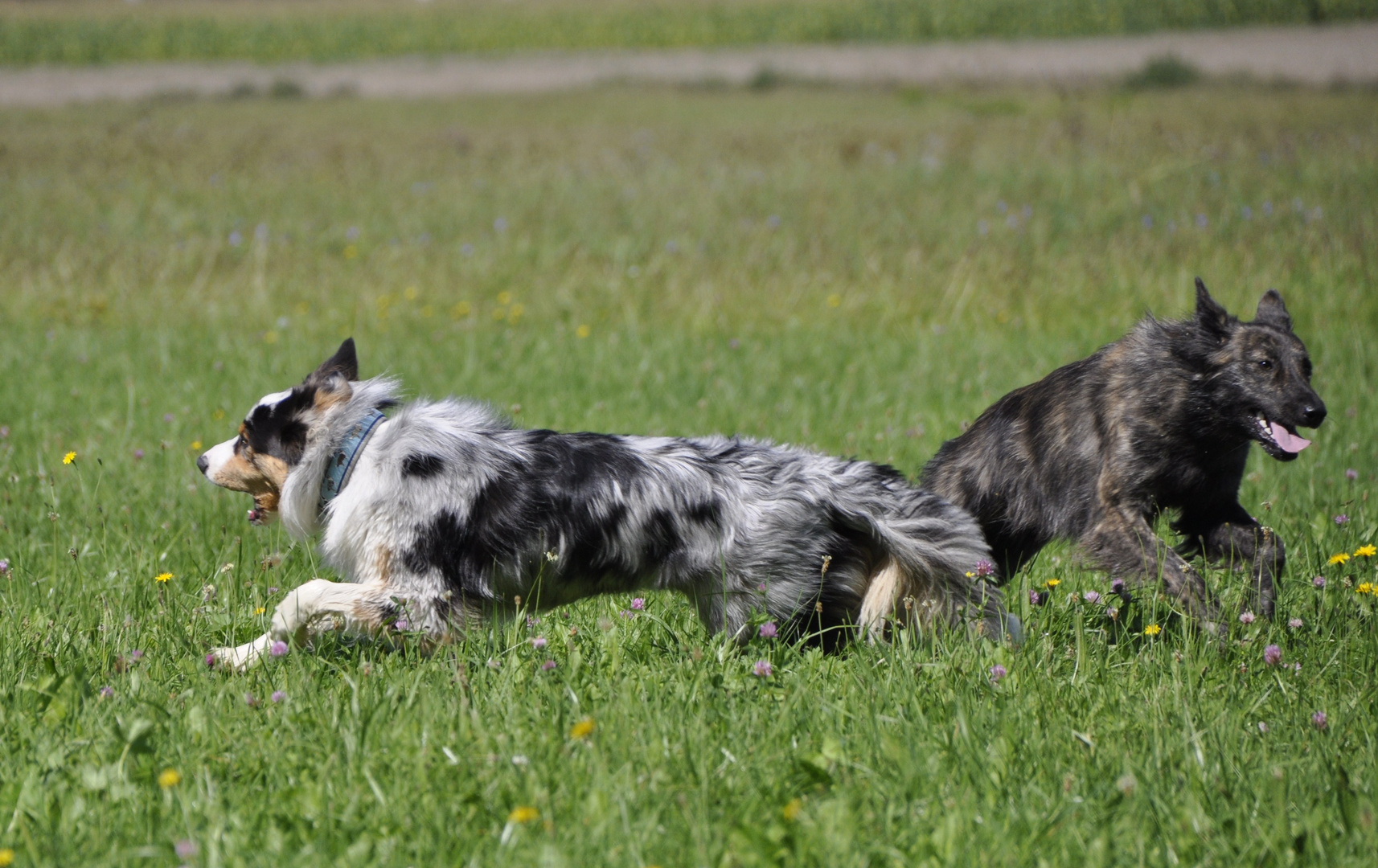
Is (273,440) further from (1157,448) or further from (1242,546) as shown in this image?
(1242,546)

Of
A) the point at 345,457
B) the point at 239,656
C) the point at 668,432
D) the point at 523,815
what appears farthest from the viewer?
the point at 668,432

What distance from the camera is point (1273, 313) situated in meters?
4.18

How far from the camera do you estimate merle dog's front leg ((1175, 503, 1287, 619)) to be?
13.0ft

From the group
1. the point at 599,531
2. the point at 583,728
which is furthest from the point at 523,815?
the point at 599,531

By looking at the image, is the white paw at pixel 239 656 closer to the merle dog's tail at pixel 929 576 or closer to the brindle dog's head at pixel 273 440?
the brindle dog's head at pixel 273 440

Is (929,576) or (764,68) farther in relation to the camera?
(764,68)

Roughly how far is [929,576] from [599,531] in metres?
1.06

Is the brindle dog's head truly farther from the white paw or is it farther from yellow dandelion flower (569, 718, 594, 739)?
yellow dandelion flower (569, 718, 594, 739)

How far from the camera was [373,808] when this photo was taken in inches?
102

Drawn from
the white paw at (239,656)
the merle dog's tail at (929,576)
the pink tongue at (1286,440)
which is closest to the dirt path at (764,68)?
the pink tongue at (1286,440)

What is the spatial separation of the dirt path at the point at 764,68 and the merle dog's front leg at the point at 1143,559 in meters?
23.9

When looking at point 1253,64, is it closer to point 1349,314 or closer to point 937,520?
→ point 1349,314

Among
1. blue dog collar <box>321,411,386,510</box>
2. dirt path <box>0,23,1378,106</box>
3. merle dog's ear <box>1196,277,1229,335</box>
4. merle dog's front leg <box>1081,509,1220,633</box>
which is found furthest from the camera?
dirt path <box>0,23,1378,106</box>

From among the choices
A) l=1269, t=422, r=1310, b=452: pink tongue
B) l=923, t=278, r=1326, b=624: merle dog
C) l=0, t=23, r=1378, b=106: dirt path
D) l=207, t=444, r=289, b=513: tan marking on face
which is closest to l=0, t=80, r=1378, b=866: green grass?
l=923, t=278, r=1326, b=624: merle dog
